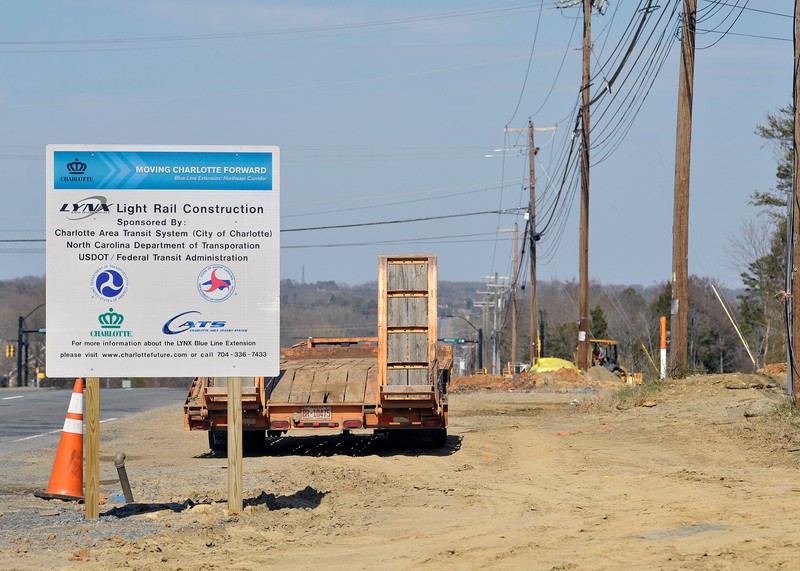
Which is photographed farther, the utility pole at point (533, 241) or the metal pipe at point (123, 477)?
the utility pole at point (533, 241)

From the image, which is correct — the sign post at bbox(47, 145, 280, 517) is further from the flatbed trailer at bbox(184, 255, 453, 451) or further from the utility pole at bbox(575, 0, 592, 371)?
the utility pole at bbox(575, 0, 592, 371)

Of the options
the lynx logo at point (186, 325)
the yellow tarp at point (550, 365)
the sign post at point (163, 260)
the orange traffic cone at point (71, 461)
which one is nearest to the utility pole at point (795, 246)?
the sign post at point (163, 260)

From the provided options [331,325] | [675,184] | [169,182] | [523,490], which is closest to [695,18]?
[675,184]

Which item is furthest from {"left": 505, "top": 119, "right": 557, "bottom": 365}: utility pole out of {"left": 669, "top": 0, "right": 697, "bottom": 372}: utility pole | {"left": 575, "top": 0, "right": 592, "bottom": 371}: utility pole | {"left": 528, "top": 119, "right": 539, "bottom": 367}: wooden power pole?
{"left": 669, "top": 0, "right": 697, "bottom": 372}: utility pole

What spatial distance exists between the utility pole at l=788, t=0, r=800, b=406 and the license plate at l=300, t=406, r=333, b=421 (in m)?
7.09

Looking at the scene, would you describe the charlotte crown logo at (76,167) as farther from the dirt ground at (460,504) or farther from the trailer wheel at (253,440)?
the trailer wheel at (253,440)

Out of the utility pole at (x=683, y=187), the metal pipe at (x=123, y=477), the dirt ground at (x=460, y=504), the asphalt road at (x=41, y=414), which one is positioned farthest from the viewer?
the utility pole at (x=683, y=187)

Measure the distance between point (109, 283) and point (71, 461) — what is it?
2.29 m

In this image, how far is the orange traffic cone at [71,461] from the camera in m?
10.6

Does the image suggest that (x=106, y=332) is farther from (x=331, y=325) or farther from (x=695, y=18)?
(x=331, y=325)

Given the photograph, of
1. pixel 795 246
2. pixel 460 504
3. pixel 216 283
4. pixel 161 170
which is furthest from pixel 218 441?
pixel 795 246

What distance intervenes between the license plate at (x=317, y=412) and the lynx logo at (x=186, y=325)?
5953 mm

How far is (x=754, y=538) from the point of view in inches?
301

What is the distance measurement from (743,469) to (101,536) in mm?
7390
